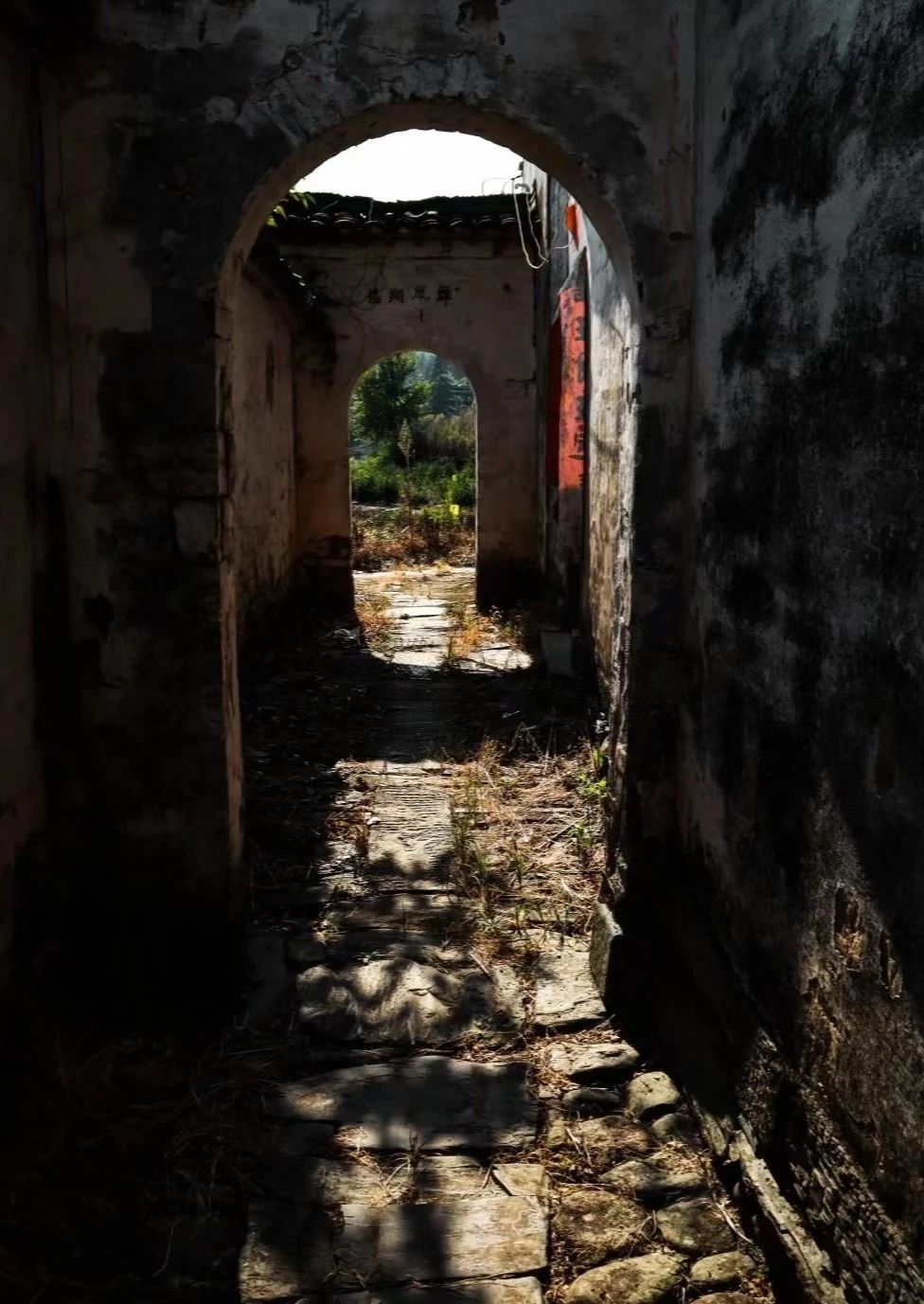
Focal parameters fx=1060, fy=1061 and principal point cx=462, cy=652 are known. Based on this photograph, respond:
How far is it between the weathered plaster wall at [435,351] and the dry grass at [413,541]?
3.17 m

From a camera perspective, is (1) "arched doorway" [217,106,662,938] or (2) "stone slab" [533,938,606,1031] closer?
(2) "stone slab" [533,938,606,1031]

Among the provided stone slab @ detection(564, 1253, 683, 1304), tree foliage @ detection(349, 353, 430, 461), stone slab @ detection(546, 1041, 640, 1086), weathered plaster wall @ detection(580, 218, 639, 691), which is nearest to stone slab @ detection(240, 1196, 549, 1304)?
stone slab @ detection(564, 1253, 683, 1304)

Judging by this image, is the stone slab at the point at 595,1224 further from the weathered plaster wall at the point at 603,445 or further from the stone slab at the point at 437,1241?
the weathered plaster wall at the point at 603,445

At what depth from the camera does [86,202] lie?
3213 millimetres

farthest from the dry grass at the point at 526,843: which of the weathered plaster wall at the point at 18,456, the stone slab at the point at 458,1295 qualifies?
the weathered plaster wall at the point at 18,456

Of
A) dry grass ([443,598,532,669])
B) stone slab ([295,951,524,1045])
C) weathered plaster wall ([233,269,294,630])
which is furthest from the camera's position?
dry grass ([443,598,532,669])

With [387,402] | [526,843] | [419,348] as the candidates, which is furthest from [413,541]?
[526,843]

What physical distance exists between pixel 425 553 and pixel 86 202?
11399mm

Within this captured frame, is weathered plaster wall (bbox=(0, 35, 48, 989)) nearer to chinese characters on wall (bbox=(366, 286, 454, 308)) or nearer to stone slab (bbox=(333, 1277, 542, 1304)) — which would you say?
stone slab (bbox=(333, 1277, 542, 1304))

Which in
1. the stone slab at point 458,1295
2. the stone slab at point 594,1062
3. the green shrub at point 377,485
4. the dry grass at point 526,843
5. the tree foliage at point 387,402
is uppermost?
the tree foliage at point 387,402

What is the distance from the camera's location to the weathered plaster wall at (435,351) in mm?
10664

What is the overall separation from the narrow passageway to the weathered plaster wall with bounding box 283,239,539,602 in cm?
492

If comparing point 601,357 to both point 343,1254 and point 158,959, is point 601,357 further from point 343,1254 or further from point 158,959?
point 343,1254

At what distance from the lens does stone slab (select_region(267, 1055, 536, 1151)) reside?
3.01 meters
